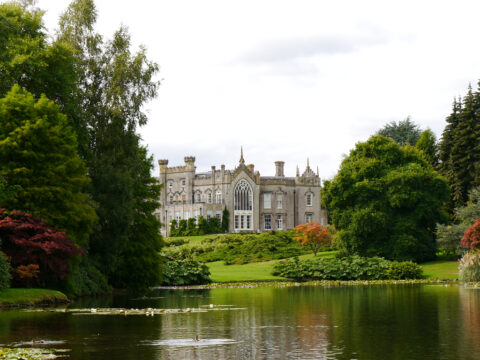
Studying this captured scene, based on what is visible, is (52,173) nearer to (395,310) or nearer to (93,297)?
(93,297)

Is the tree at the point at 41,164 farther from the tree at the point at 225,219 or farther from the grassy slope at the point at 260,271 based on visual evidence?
the tree at the point at 225,219

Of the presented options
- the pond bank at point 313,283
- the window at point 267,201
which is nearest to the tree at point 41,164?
the pond bank at point 313,283

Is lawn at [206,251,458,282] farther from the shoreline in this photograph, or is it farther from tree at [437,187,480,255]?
the shoreline

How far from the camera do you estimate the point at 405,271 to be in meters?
46.7

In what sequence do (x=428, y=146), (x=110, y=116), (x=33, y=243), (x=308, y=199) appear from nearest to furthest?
(x=33, y=243)
(x=110, y=116)
(x=428, y=146)
(x=308, y=199)

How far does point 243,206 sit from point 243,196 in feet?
4.65

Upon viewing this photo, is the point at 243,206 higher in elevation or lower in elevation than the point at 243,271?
higher

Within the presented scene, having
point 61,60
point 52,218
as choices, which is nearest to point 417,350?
point 52,218

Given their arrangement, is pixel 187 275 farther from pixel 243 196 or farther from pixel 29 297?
pixel 243 196

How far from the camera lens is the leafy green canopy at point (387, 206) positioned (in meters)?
54.1

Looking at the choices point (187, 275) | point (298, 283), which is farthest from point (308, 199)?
point (298, 283)

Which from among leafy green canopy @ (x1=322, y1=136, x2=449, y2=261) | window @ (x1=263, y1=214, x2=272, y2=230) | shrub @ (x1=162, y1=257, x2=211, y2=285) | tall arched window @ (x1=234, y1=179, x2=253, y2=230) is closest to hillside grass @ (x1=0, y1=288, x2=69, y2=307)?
shrub @ (x1=162, y1=257, x2=211, y2=285)

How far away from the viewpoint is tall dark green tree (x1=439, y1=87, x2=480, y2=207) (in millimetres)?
63031

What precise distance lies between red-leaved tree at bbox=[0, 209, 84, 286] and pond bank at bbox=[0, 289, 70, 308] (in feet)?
3.12
